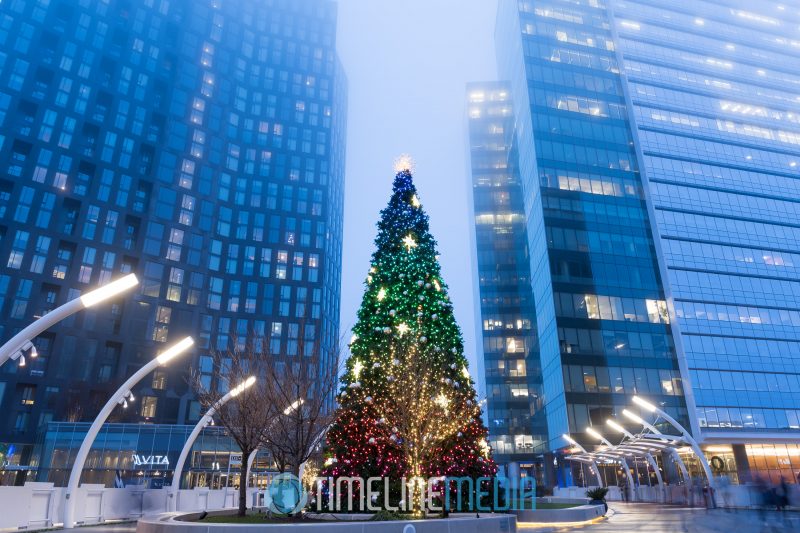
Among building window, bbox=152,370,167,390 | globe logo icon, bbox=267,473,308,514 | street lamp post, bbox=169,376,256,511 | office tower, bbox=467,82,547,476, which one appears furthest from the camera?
office tower, bbox=467,82,547,476

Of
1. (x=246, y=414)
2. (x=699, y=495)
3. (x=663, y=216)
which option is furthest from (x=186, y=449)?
(x=663, y=216)

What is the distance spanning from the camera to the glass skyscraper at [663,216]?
60531mm

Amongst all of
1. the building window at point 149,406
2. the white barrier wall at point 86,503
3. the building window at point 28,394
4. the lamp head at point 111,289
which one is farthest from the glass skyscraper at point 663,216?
the building window at point 28,394

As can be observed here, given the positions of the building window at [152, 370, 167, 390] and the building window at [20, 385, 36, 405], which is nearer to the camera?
the building window at [20, 385, 36, 405]

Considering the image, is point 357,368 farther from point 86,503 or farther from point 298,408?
point 86,503

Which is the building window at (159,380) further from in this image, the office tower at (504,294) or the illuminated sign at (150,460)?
the office tower at (504,294)

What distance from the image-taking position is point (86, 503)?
21203 mm

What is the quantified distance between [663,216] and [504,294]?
102ft

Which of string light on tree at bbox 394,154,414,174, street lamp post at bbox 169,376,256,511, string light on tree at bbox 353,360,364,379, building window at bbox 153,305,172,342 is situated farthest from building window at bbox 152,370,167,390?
string light on tree at bbox 353,360,364,379

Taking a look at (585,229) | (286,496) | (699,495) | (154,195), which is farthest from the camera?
(154,195)

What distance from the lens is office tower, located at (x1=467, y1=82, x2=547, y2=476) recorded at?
81625 mm

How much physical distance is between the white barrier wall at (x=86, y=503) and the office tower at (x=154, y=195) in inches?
1203

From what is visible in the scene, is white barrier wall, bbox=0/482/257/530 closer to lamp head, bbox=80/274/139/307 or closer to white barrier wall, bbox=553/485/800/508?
lamp head, bbox=80/274/139/307

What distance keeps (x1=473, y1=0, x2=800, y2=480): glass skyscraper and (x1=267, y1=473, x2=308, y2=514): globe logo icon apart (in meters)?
47.0
